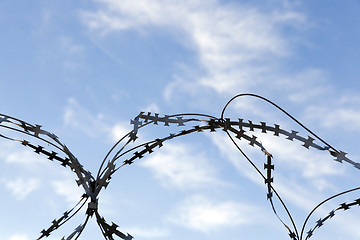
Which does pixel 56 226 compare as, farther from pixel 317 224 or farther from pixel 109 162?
pixel 317 224

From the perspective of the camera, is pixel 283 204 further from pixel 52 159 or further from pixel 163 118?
pixel 52 159

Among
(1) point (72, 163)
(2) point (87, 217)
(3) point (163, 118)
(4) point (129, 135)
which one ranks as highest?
(3) point (163, 118)

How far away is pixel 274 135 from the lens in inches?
325

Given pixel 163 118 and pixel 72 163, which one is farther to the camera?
pixel 163 118

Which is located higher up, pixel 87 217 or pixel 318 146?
pixel 318 146

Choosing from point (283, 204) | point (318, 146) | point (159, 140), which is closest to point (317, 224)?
point (283, 204)

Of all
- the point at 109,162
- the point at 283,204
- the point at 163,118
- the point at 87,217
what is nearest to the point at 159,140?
the point at 163,118

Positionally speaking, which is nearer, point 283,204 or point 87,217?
point 87,217

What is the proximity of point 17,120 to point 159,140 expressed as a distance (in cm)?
219

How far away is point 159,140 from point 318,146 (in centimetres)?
246

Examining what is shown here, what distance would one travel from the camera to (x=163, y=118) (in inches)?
330

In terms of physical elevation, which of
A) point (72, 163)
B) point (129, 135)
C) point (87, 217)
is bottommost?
point (87, 217)

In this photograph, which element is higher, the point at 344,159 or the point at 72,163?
the point at 344,159

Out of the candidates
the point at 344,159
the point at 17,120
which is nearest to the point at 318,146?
the point at 344,159
